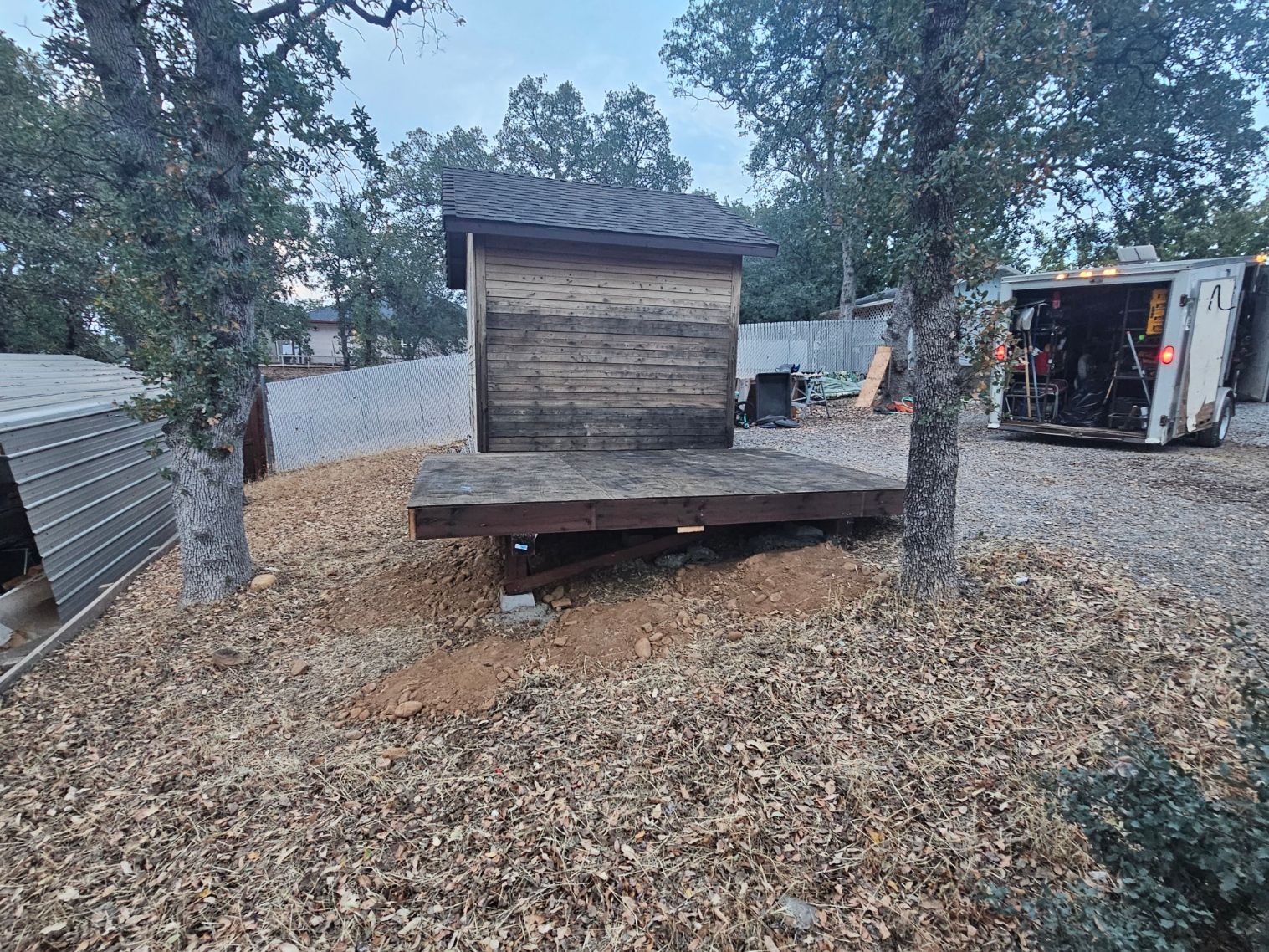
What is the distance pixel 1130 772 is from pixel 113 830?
3.95 meters

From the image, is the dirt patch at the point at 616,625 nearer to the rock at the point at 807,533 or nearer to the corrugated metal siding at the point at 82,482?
the rock at the point at 807,533

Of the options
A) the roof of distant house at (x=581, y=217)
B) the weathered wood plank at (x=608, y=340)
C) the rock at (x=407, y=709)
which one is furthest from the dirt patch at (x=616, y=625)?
the roof of distant house at (x=581, y=217)

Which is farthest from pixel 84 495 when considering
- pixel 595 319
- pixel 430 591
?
pixel 595 319

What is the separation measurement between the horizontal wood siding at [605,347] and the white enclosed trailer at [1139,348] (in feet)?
11.4

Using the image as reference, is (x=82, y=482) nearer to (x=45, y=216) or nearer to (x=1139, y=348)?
(x=45, y=216)

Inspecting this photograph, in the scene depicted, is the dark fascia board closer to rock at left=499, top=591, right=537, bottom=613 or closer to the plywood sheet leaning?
rock at left=499, top=591, right=537, bottom=613

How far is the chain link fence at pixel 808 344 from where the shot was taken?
1605 cm

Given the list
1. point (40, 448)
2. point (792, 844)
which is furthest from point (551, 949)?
point (40, 448)

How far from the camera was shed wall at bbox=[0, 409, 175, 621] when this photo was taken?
13.9ft

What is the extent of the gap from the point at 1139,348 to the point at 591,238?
25.9 feet

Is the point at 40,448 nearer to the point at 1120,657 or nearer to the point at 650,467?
the point at 650,467

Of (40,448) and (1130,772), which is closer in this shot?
(1130,772)

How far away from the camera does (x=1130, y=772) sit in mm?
2115

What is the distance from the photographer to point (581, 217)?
6.40 m
